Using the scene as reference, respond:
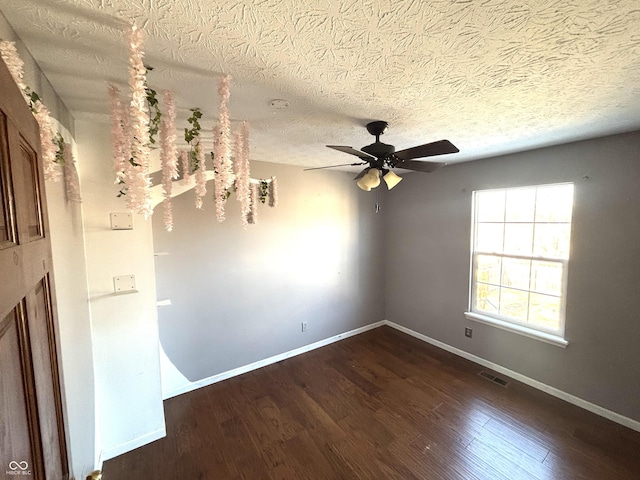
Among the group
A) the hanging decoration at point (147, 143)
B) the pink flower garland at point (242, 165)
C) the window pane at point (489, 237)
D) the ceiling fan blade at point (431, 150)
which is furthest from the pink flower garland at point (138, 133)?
the window pane at point (489, 237)

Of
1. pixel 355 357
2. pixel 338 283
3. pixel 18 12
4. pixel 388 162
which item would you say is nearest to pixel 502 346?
pixel 355 357

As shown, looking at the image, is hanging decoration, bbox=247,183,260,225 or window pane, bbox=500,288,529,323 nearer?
hanging decoration, bbox=247,183,260,225

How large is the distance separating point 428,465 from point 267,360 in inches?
72.7

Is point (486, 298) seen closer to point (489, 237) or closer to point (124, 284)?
point (489, 237)

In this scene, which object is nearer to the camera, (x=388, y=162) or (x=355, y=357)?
(x=388, y=162)

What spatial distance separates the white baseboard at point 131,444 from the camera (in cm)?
187

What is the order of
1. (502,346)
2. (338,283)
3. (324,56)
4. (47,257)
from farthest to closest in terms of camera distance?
(338,283), (502,346), (324,56), (47,257)

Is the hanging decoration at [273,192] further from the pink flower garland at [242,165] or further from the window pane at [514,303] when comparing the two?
the window pane at [514,303]

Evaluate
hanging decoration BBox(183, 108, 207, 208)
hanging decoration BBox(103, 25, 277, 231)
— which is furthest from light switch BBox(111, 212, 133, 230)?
hanging decoration BBox(183, 108, 207, 208)

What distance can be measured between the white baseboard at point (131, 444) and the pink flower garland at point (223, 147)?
2.02m

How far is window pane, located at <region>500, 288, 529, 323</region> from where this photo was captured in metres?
2.70

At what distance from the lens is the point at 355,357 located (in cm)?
318

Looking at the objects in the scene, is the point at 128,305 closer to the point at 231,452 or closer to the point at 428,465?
the point at 231,452

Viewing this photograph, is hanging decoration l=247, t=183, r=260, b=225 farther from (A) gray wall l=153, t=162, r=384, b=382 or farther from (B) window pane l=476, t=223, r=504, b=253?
(B) window pane l=476, t=223, r=504, b=253
